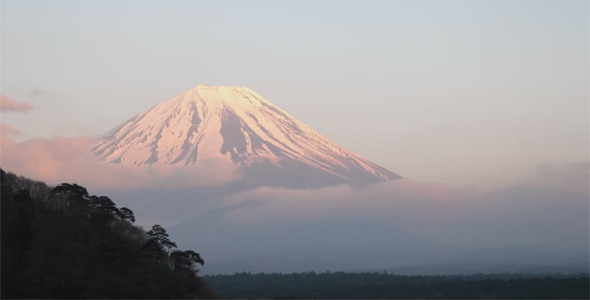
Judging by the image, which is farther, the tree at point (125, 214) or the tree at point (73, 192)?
the tree at point (125, 214)

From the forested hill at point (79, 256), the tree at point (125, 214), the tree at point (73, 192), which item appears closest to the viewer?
the forested hill at point (79, 256)

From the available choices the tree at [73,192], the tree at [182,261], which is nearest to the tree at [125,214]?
the tree at [73,192]

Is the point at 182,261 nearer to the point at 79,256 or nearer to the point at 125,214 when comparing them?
the point at 79,256

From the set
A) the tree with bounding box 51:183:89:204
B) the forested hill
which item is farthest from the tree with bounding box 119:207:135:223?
the tree with bounding box 51:183:89:204

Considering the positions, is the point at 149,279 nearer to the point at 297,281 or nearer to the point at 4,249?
the point at 4,249

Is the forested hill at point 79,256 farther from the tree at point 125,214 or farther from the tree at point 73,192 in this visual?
the tree at point 125,214

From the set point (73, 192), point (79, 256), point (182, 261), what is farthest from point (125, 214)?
point (79, 256)

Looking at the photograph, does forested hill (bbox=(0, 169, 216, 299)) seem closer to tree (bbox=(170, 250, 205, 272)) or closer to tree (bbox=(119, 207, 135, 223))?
tree (bbox=(170, 250, 205, 272))

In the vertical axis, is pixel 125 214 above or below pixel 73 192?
below

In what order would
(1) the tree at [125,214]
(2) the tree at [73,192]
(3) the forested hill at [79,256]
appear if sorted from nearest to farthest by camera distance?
(3) the forested hill at [79,256] → (2) the tree at [73,192] → (1) the tree at [125,214]
